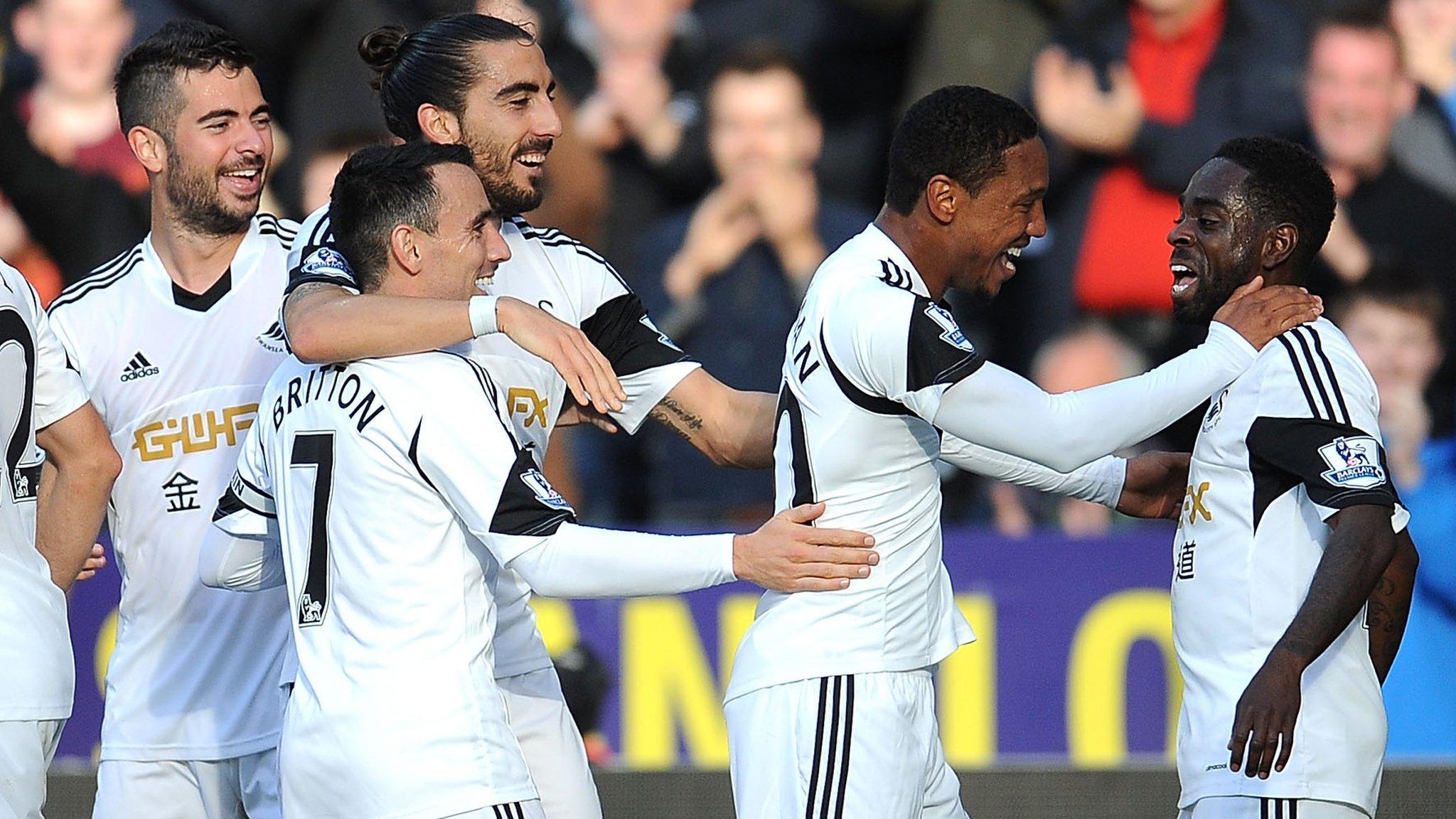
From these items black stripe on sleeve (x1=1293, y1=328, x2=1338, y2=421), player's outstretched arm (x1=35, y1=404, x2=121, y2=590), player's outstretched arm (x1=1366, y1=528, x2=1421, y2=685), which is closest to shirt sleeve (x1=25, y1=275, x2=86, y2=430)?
player's outstretched arm (x1=35, y1=404, x2=121, y2=590)

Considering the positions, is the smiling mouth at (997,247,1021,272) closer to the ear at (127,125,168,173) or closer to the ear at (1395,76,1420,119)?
the ear at (127,125,168,173)

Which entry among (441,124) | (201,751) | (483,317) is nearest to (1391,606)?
(483,317)

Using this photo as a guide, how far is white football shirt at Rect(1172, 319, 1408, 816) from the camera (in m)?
3.89

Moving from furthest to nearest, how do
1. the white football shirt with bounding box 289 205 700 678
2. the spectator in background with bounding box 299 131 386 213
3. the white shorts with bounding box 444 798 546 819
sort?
the spectator in background with bounding box 299 131 386 213 → the white football shirt with bounding box 289 205 700 678 → the white shorts with bounding box 444 798 546 819

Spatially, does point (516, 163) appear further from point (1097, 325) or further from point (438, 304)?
point (1097, 325)

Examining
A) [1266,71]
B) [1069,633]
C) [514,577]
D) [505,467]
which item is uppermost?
[1266,71]

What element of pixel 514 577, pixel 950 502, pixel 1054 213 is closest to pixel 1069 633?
pixel 950 502

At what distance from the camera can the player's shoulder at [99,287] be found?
492 cm

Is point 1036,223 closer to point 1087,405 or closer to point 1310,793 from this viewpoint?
point 1087,405

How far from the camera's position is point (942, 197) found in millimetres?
3996

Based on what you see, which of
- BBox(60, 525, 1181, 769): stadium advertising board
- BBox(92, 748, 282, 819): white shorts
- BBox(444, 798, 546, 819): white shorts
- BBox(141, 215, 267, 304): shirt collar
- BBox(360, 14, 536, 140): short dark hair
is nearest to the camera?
BBox(444, 798, 546, 819): white shorts

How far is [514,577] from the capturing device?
452cm

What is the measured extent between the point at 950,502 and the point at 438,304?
4213 millimetres

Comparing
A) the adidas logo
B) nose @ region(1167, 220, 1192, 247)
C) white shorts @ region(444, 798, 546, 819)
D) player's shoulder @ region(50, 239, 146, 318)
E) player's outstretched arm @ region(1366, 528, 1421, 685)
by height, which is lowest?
white shorts @ region(444, 798, 546, 819)
